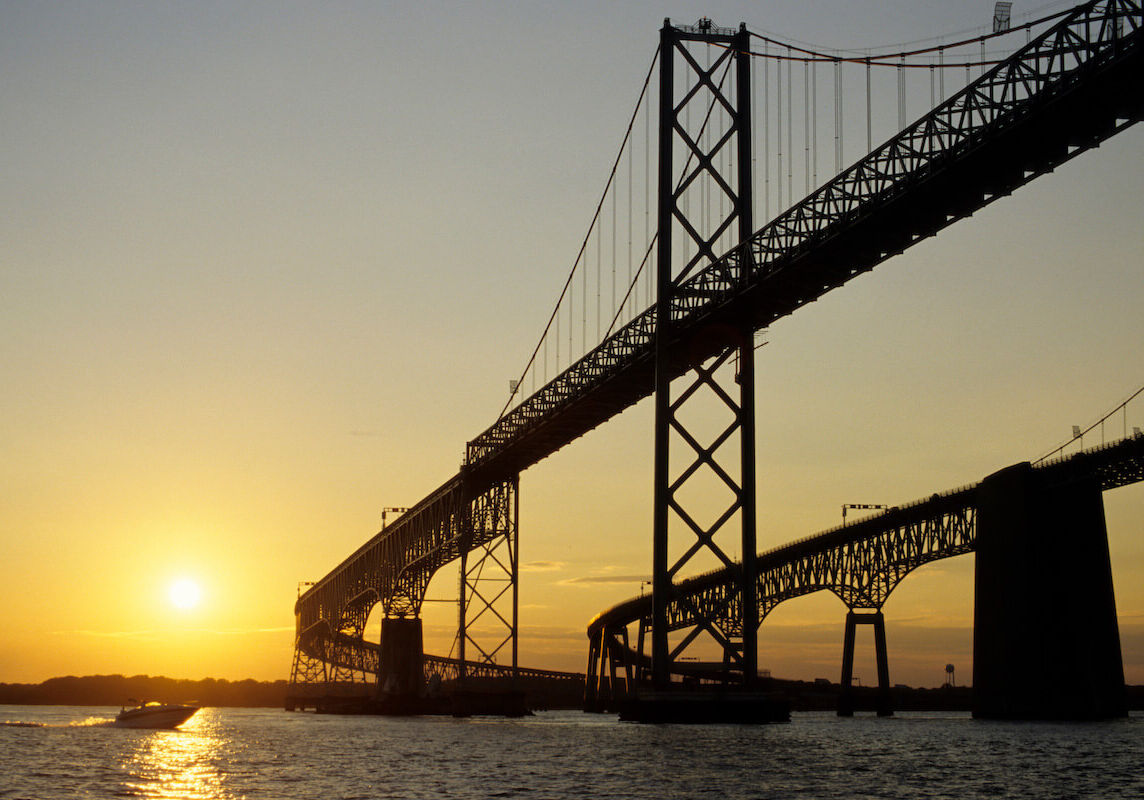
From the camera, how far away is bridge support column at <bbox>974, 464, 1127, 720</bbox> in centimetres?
6631

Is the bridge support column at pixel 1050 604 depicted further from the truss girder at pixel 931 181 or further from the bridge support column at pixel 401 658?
the bridge support column at pixel 401 658

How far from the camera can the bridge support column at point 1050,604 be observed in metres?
66.3

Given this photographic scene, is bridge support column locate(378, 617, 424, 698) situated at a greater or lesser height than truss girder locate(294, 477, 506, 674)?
lesser

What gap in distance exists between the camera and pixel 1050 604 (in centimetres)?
6625

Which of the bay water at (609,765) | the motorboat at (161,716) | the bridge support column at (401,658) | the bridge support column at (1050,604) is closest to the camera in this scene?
the bay water at (609,765)

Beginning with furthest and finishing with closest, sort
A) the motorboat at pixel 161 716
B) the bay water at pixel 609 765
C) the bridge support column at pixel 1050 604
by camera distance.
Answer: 1. the motorboat at pixel 161 716
2. the bridge support column at pixel 1050 604
3. the bay water at pixel 609 765

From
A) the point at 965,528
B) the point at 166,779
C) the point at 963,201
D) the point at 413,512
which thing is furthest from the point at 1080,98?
the point at 413,512

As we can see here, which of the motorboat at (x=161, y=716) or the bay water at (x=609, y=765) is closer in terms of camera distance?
the bay water at (x=609, y=765)

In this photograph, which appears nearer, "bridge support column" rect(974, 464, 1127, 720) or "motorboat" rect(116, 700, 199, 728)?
"bridge support column" rect(974, 464, 1127, 720)

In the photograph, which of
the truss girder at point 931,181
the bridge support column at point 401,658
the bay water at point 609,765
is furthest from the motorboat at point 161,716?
the truss girder at point 931,181

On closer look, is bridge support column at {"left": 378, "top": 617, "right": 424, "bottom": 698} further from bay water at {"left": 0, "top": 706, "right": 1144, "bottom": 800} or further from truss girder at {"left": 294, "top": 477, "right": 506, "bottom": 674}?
bay water at {"left": 0, "top": 706, "right": 1144, "bottom": 800}

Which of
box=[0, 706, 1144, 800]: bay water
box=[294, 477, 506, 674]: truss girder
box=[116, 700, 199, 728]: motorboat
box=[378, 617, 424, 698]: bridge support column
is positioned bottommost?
box=[0, 706, 1144, 800]: bay water

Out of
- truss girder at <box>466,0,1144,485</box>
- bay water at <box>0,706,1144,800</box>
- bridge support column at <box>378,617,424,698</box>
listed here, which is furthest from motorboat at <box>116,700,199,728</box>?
truss girder at <box>466,0,1144,485</box>

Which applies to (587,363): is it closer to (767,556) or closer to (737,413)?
(737,413)
